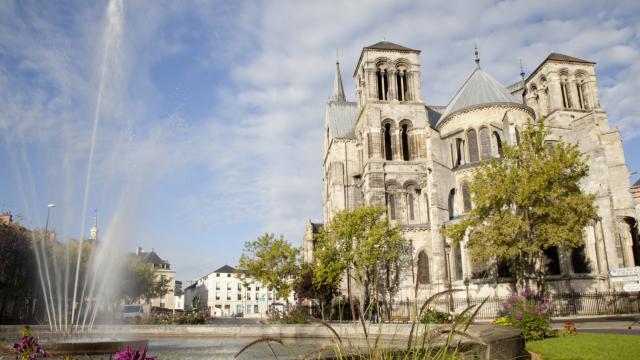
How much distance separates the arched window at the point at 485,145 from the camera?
40812mm

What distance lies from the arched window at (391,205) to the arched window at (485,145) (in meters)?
8.35

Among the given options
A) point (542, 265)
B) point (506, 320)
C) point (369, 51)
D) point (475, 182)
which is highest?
point (369, 51)

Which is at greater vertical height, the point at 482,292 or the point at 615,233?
the point at 615,233

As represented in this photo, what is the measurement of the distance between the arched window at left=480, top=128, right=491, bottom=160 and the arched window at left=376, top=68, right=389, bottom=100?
10597 millimetres

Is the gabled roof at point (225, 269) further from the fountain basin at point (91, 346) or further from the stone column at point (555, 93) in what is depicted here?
the fountain basin at point (91, 346)

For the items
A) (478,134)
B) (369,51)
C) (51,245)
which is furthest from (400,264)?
(51,245)

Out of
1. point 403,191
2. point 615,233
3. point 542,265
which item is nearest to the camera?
point 542,265

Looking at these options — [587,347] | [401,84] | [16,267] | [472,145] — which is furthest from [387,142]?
[587,347]

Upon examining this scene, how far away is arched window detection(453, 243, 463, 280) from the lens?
3803 centimetres

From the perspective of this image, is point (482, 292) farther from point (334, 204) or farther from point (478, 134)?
point (334, 204)

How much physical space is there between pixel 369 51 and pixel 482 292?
82.6 feet

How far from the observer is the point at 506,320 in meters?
17.8

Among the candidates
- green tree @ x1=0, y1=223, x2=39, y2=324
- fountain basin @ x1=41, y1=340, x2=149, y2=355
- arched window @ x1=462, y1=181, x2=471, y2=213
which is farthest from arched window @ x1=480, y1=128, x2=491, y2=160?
green tree @ x1=0, y1=223, x2=39, y2=324

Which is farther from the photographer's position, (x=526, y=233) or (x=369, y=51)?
(x=369, y=51)
